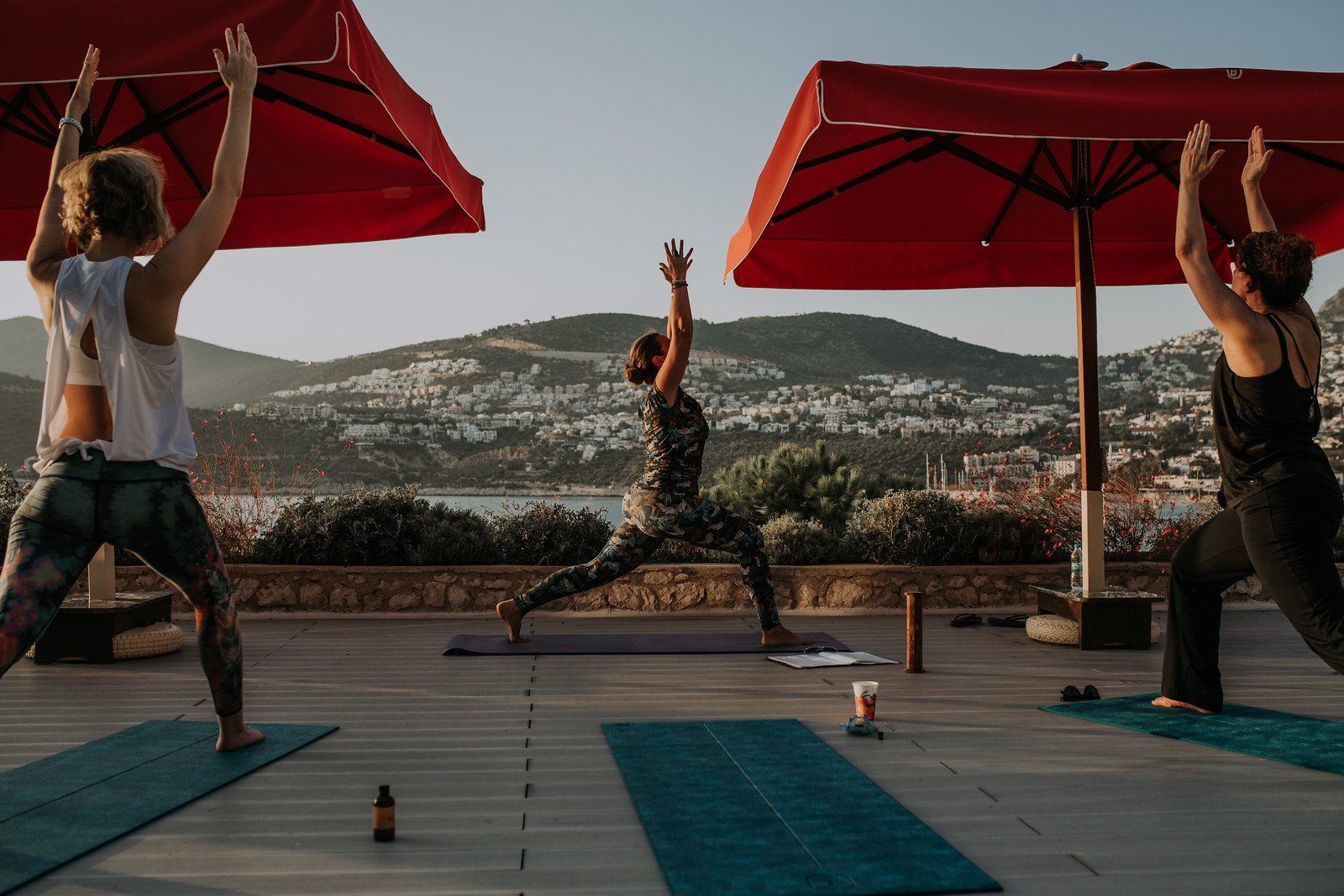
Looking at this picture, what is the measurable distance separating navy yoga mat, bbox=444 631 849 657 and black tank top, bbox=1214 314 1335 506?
8.54 feet

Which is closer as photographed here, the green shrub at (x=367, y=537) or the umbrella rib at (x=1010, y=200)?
the umbrella rib at (x=1010, y=200)

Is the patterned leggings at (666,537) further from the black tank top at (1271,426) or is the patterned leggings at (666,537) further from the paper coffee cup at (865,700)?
the black tank top at (1271,426)

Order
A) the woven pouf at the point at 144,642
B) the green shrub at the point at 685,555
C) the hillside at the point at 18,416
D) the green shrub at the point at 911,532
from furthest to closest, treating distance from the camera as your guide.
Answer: the hillside at the point at 18,416 < the green shrub at the point at 685,555 < the green shrub at the point at 911,532 < the woven pouf at the point at 144,642

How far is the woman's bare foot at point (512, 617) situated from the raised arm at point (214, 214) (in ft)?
10.4

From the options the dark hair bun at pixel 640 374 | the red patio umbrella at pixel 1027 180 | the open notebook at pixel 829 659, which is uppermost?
the red patio umbrella at pixel 1027 180

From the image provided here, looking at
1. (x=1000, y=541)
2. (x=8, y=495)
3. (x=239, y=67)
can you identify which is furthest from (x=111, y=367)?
(x=1000, y=541)

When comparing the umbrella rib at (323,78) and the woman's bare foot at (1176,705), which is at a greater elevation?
the umbrella rib at (323,78)

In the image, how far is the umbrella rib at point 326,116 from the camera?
5.17m

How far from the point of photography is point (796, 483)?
49.1 ft

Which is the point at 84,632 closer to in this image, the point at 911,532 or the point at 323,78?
the point at 323,78

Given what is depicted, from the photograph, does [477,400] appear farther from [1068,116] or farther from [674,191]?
[1068,116]

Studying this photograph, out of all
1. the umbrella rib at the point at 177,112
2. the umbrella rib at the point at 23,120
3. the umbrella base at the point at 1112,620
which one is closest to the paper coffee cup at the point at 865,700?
the umbrella base at the point at 1112,620

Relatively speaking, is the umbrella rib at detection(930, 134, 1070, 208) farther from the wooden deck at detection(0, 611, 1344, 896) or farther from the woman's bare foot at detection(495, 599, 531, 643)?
the woman's bare foot at detection(495, 599, 531, 643)

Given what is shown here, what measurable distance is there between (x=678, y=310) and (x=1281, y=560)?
280 cm
